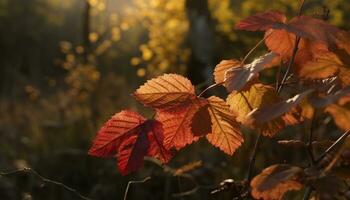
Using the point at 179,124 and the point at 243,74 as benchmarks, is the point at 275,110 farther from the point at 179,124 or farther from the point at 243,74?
the point at 179,124

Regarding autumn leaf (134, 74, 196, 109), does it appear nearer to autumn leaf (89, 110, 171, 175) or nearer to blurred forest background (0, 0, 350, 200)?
autumn leaf (89, 110, 171, 175)

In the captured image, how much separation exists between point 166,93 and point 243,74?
15 cm

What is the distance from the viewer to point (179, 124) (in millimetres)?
Answer: 1106

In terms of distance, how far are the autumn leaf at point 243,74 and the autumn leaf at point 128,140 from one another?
0.15 meters

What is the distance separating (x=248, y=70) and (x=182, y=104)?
0.45ft

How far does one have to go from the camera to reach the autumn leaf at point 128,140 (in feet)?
3.41

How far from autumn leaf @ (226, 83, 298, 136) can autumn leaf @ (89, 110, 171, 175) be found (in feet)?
0.55

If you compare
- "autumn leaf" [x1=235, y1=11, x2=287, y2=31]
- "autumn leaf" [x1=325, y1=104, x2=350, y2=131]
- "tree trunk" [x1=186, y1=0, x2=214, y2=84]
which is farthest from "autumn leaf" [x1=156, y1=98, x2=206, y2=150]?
"tree trunk" [x1=186, y1=0, x2=214, y2=84]

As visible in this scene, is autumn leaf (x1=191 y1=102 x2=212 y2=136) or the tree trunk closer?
autumn leaf (x1=191 y1=102 x2=212 y2=136)

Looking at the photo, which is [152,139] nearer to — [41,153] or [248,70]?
[248,70]

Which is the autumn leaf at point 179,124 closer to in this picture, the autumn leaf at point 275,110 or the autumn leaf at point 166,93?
the autumn leaf at point 166,93

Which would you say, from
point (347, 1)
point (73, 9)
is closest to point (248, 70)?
point (347, 1)

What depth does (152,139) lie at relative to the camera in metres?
1.06

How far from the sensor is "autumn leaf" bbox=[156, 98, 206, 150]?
3.57 ft
